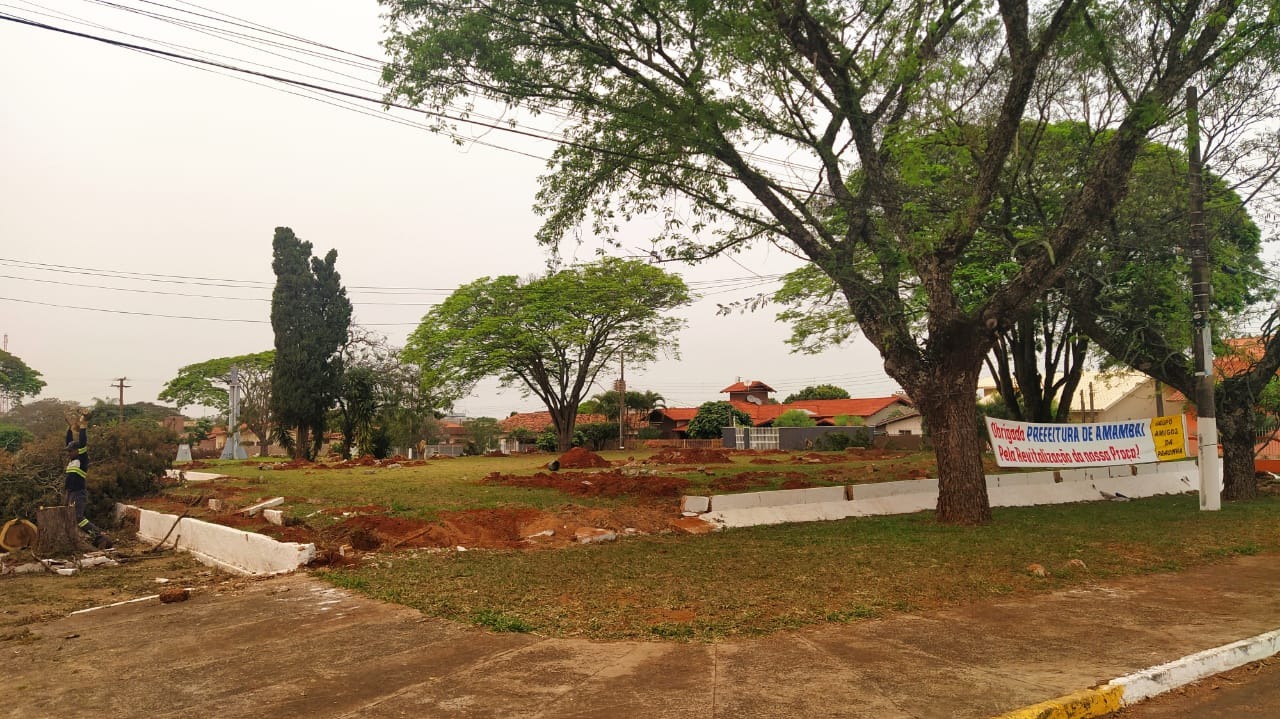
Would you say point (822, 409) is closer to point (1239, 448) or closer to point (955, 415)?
point (1239, 448)

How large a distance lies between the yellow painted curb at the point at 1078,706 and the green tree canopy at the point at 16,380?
71026 millimetres

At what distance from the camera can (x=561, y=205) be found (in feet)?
46.9

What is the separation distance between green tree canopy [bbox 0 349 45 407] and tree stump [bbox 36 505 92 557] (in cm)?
5933

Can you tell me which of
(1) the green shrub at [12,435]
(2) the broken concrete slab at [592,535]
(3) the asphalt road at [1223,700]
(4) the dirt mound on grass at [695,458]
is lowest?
(3) the asphalt road at [1223,700]

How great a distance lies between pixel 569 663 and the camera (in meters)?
5.22

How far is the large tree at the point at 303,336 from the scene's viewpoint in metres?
36.8

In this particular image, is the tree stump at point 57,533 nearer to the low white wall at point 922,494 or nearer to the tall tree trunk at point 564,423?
the low white wall at point 922,494

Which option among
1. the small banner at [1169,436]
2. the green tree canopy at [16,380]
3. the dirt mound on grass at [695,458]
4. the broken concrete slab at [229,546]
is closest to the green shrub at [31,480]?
the broken concrete slab at [229,546]

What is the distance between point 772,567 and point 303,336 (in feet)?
112

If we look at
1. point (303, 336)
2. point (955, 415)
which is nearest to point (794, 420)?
point (303, 336)

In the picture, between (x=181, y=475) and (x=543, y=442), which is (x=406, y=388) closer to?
(x=543, y=442)

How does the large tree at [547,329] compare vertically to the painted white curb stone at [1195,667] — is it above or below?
above

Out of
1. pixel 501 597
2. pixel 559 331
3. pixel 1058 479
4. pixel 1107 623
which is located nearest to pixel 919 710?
pixel 1107 623

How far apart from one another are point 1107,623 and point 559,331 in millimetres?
32289
